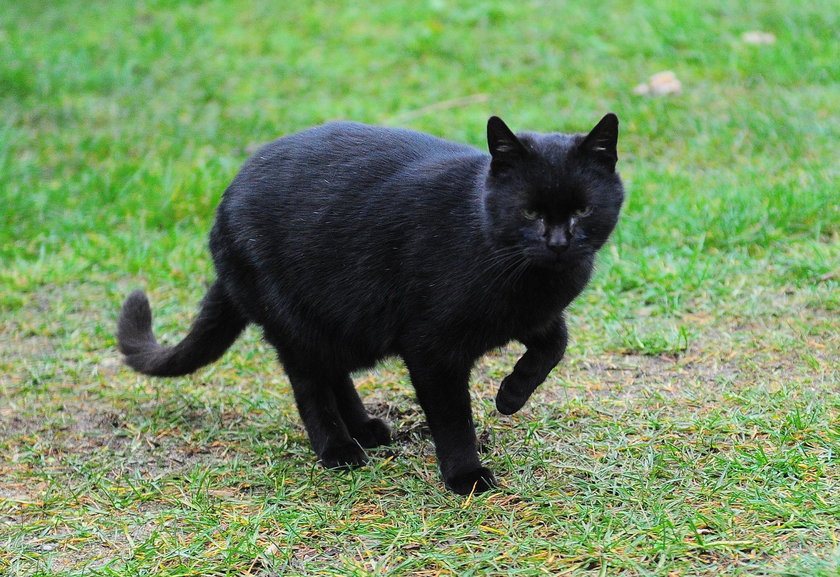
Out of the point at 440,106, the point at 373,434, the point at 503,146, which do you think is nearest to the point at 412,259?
the point at 503,146

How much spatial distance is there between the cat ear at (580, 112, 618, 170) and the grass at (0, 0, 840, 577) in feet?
3.26

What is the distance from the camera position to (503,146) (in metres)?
2.99

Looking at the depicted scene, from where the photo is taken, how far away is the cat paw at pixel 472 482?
3197 mm

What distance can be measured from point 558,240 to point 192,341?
1.64 metres

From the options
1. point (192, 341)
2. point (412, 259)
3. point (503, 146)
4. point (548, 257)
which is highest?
point (503, 146)

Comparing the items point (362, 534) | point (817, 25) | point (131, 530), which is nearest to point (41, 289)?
point (131, 530)

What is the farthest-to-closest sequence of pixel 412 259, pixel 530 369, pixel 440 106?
pixel 440 106 → pixel 530 369 → pixel 412 259

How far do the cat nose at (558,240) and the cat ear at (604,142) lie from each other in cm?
29

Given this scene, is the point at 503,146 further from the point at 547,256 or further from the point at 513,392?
the point at 513,392

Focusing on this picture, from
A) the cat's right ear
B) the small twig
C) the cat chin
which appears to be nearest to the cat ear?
the cat's right ear

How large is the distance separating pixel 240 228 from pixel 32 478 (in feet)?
3.75

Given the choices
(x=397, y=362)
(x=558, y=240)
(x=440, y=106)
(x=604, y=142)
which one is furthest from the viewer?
(x=440, y=106)

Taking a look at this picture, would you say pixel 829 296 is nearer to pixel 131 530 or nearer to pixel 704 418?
pixel 704 418

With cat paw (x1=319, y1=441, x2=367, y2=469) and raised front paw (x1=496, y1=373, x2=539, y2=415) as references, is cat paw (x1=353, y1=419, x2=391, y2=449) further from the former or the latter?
raised front paw (x1=496, y1=373, x2=539, y2=415)
